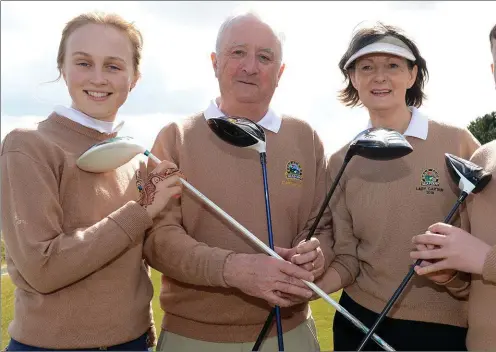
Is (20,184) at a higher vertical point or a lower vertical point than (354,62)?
lower

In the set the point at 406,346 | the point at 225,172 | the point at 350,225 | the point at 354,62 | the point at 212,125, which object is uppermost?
the point at 354,62

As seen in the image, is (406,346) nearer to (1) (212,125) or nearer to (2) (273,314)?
(2) (273,314)

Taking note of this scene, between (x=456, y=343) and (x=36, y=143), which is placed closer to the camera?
(x=36, y=143)

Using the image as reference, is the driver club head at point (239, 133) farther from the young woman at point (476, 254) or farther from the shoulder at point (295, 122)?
the young woman at point (476, 254)

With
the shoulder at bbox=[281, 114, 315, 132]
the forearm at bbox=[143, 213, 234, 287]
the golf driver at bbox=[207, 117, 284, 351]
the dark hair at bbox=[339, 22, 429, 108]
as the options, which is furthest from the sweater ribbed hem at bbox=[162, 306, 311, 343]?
the dark hair at bbox=[339, 22, 429, 108]

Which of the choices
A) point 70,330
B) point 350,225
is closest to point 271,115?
point 350,225

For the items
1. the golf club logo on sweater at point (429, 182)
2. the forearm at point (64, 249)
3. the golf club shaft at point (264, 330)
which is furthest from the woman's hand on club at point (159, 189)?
the golf club logo on sweater at point (429, 182)

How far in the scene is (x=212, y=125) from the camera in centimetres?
317

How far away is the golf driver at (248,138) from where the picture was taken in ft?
10.0

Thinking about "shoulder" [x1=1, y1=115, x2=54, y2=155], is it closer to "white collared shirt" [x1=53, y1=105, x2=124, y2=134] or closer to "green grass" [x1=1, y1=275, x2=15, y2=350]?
"white collared shirt" [x1=53, y1=105, x2=124, y2=134]

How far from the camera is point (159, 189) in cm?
289

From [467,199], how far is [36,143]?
224cm

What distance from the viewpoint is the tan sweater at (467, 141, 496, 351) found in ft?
8.84

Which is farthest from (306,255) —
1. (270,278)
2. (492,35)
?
(492,35)
